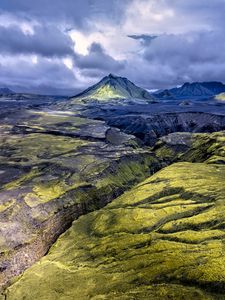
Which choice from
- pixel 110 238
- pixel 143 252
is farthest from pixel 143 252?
pixel 110 238

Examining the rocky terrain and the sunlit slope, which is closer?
the sunlit slope

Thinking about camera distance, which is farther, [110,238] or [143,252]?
[110,238]

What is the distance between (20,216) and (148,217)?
4941cm

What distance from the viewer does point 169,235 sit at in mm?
131000

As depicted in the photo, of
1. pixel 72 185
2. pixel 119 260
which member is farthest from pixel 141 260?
pixel 72 185

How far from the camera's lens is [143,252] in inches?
4806

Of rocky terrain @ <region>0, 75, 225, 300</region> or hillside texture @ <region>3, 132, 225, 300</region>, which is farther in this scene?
rocky terrain @ <region>0, 75, 225, 300</region>

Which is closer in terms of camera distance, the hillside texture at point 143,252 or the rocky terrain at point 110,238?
the hillside texture at point 143,252

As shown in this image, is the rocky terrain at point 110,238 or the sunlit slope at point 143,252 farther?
the rocky terrain at point 110,238

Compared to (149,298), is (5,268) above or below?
below

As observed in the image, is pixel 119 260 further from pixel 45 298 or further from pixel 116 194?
pixel 116 194

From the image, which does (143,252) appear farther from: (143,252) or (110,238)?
(110,238)

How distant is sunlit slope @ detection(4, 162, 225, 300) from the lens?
99312 mm

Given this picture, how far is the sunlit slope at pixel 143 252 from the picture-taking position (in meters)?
99.3
